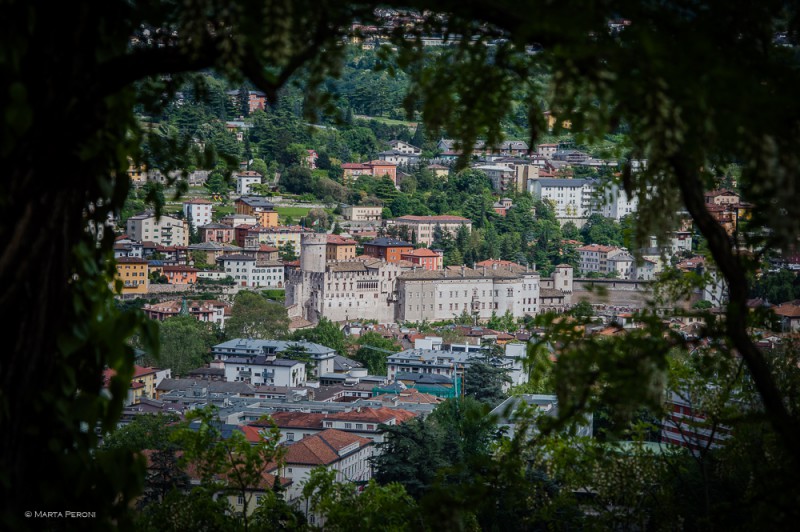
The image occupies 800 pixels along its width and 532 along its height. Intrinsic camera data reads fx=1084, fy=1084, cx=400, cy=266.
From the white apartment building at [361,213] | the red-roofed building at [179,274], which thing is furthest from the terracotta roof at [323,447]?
the white apartment building at [361,213]

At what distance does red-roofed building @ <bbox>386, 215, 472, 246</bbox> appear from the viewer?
144 ft

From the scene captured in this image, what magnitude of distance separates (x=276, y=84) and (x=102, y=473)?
1.70ft

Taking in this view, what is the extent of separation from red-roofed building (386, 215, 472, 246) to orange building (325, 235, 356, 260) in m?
4.26

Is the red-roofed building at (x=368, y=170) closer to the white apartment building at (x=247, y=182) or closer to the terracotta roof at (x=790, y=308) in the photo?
the white apartment building at (x=247, y=182)

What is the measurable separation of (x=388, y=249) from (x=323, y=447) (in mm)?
24227

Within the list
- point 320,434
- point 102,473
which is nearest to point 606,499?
point 102,473

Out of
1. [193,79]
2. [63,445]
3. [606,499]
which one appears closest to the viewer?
[63,445]

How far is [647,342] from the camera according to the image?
4.68 ft

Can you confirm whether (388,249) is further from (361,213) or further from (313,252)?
(361,213)

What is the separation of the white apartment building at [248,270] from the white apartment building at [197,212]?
4.82 meters

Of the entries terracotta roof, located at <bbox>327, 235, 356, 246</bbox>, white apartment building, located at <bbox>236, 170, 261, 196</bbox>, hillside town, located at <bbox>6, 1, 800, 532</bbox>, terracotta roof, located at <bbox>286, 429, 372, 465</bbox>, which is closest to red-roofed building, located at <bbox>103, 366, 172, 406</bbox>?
terracotta roof, located at <bbox>286, 429, 372, 465</bbox>

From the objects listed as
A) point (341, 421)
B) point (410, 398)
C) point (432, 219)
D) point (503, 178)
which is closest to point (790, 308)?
point (410, 398)

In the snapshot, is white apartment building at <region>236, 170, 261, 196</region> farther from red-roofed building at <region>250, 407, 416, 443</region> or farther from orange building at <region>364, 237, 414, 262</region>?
red-roofed building at <region>250, 407, 416, 443</region>

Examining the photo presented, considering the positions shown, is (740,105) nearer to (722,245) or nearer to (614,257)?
(722,245)
